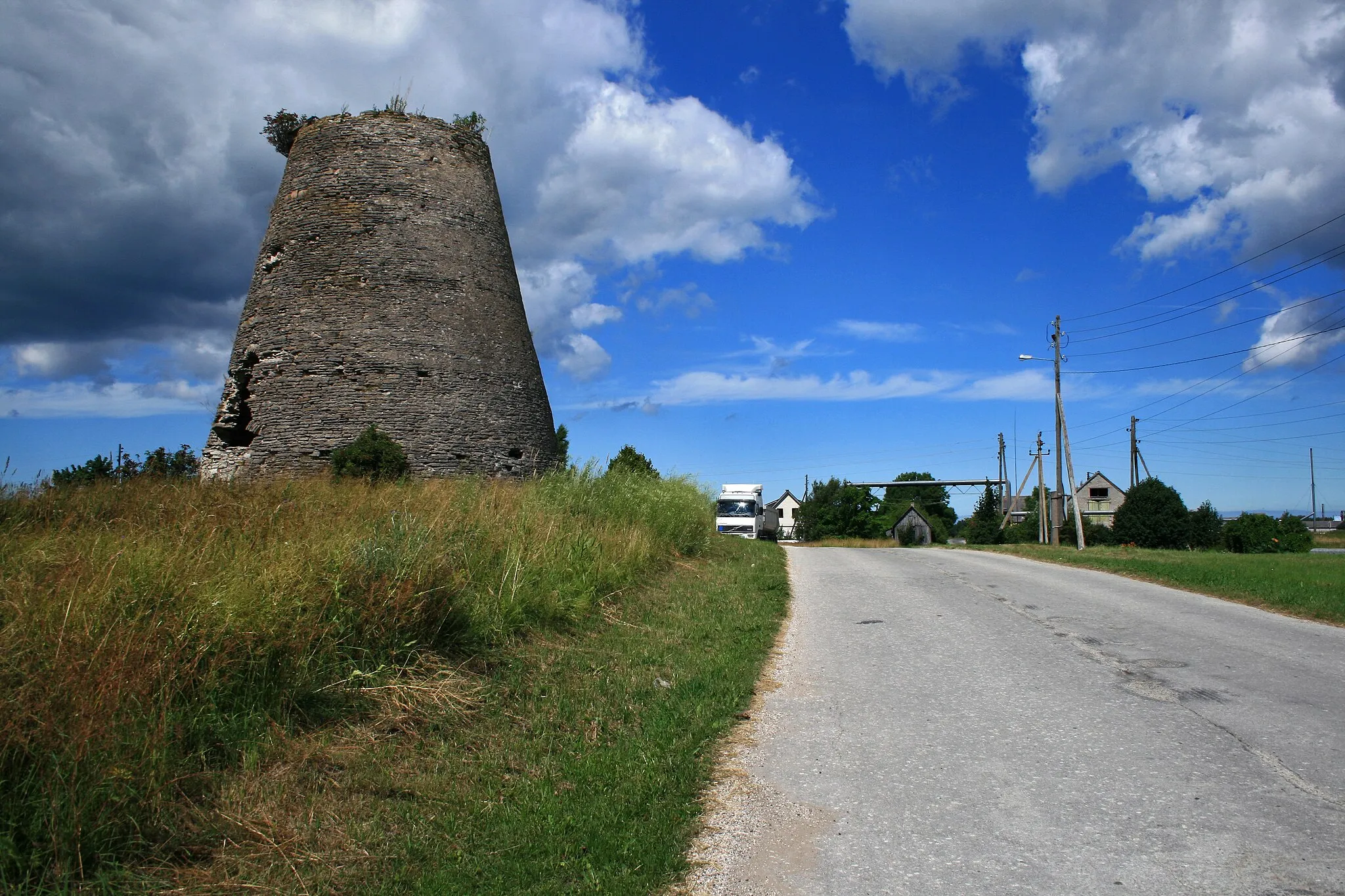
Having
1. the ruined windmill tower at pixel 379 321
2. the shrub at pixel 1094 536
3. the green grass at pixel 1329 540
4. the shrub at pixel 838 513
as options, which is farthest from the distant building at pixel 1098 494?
the ruined windmill tower at pixel 379 321

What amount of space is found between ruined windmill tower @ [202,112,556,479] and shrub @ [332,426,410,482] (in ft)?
1.76

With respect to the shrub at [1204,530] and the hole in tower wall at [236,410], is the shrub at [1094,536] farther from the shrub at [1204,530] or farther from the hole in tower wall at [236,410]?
the hole in tower wall at [236,410]

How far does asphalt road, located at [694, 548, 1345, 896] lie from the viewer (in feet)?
12.1

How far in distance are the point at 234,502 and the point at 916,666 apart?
6.89m

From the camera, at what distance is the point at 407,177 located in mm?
18672

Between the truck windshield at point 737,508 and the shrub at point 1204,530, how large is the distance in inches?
819

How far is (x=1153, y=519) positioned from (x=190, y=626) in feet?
139

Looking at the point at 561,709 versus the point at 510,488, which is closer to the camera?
the point at 561,709

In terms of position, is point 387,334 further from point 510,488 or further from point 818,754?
point 818,754

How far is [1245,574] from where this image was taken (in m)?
15.6

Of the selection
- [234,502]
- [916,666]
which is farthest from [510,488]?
[916,666]

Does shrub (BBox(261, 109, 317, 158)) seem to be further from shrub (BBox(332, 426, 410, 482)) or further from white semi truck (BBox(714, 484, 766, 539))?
white semi truck (BBox(714, 484, 766, 539))

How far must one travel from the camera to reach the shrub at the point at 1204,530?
38656 mm

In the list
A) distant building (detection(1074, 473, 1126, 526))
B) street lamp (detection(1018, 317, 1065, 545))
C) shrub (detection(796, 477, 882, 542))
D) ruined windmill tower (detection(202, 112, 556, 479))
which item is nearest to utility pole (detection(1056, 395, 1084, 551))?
street lamp (detection(1018, 317, 1065, 545))
